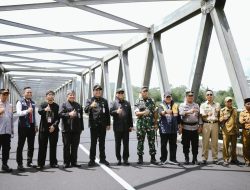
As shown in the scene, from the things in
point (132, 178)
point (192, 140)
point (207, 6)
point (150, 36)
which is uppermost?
point (150, 36)

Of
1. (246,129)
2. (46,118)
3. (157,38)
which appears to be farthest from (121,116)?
(157,38)

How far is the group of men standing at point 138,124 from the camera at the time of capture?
20.6ft

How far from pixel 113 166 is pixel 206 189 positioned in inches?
95.8

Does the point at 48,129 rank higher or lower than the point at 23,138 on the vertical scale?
higher

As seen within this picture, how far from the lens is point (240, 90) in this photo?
7109mm

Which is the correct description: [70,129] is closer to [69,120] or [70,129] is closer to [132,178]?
[69,120]

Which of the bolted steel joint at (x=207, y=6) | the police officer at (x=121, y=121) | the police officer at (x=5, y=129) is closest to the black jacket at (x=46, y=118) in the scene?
the police officer at (x=5, y=129)

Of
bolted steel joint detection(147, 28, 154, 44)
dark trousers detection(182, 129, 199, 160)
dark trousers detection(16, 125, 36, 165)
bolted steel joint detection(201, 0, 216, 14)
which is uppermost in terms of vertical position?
bolted steel joint detection(147, 28, 154, 44)

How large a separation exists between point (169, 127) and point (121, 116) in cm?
116

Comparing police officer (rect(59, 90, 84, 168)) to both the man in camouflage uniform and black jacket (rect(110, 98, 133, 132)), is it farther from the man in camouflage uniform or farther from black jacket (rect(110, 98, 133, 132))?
the man in camouflage uniform

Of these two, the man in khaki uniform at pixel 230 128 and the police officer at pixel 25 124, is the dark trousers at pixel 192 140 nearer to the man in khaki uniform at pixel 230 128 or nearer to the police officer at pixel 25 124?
the man in khaki uniform at pixel 230 128

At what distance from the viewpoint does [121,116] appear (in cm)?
672

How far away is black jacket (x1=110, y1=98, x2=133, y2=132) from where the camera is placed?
22.0 ft

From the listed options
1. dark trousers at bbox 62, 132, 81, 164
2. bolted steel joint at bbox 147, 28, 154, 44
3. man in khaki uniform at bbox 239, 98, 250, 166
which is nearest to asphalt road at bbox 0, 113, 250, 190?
dark trousers at bbox 62, 132, 81, 164
